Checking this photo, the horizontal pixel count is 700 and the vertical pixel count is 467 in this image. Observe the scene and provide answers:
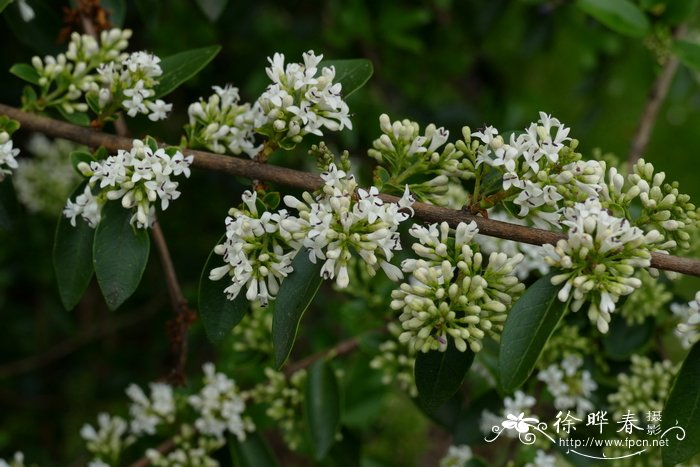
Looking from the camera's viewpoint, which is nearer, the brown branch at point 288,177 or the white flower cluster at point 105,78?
the brown branch at point 288,177

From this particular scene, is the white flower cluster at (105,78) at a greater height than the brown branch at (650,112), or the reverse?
the white flower cluster at (105,78)

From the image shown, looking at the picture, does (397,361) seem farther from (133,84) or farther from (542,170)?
(133,84)

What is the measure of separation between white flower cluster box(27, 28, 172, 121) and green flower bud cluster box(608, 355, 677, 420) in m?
1.78

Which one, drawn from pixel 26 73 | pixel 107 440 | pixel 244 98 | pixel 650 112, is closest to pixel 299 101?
pixel 26 73

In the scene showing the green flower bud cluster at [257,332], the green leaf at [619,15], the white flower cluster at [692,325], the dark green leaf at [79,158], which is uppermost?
the green leaf at [619,15]

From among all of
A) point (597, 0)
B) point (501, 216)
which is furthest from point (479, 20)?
point (501, 216)

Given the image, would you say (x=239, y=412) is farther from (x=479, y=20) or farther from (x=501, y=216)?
(x=479, y=20)

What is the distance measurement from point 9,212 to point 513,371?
1.65 metres

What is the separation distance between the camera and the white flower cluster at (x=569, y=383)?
263 centimetres

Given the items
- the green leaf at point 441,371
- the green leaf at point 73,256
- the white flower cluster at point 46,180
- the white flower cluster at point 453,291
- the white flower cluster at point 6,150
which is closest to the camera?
the white flower cluster at point 453,291

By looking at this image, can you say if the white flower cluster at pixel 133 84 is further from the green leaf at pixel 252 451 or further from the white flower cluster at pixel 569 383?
the white flower cluster at pixel 569 383

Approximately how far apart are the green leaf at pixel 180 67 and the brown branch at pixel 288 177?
0.25 meters

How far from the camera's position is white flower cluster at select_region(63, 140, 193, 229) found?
1975 millimetres

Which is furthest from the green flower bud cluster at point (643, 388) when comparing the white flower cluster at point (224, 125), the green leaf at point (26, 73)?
the green leaf at point (26, 73)
